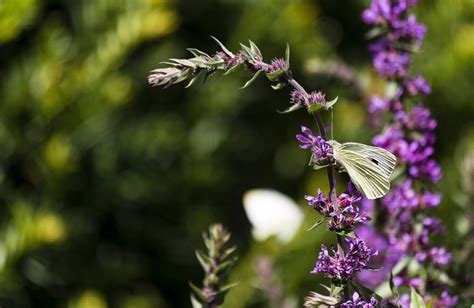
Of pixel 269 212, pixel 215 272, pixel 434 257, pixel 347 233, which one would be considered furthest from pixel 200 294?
pixel 269 212

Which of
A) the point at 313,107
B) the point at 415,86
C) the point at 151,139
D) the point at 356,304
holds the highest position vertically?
the point at 151,139

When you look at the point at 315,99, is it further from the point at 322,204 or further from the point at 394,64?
the point at 394,64

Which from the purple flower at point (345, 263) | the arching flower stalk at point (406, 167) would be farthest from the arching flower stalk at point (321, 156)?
the arching flower stalk at point (406, 167)

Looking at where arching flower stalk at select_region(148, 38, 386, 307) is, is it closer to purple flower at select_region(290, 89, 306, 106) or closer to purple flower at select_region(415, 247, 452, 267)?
purple flower at select_region(290, 89, 306, 106)

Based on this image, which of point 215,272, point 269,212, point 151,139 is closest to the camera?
point 215,272

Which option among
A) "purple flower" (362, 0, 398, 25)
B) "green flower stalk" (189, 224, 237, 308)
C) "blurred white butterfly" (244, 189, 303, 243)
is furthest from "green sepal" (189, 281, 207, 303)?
"blurred white butterfly" (244, 189, 303, 243)

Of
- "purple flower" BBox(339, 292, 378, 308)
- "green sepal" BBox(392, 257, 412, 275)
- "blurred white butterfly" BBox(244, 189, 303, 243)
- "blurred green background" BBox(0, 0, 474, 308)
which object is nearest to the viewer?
"purple flower" BBox(339, 292, 378, 308)

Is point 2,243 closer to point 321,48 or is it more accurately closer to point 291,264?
point 291,264
